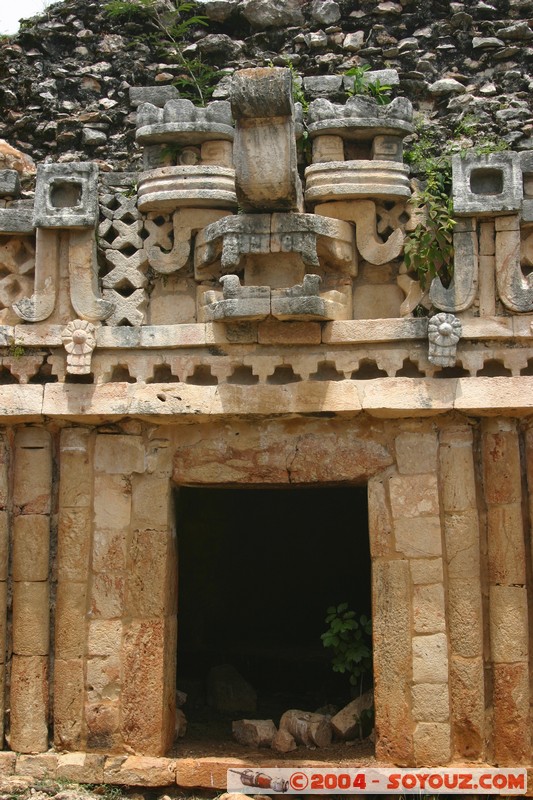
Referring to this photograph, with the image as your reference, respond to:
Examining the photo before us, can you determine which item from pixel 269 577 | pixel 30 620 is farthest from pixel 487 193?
pixel 269 577

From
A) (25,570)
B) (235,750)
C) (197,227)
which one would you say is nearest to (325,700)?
(235,750)

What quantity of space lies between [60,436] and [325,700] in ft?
11.1

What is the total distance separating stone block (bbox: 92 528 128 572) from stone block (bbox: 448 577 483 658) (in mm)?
2089

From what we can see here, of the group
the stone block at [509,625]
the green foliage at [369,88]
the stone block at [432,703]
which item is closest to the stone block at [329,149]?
the green foliage at [369,88]

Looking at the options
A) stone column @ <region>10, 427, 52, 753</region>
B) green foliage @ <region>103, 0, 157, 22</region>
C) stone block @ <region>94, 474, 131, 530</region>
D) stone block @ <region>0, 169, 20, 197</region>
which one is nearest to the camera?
stone column @ <region>10, 427, 52, 753</region>

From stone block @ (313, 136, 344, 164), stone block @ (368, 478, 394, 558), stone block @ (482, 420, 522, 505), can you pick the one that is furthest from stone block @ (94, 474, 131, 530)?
stone block @ (313, 136, 344, 164)

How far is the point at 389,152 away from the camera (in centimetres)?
672

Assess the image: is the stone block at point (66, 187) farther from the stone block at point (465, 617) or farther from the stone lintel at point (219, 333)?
the stone block at point (465, 617)

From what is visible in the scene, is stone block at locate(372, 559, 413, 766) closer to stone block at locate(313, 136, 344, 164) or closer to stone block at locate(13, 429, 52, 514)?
stone block at locate(13, 429, 52, 514)

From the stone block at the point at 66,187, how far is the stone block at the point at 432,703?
358 centimetres

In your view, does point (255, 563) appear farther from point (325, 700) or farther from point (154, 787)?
point (154, 787)

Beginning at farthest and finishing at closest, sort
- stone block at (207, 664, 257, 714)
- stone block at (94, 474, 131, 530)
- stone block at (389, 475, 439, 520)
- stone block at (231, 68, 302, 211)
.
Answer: stone block at (207, 664, 257, 714) → stone block at (94, 474, 131, 530) → stone block at (389, 475, 439, 520) → stone block at (231, 68, 302, 211)

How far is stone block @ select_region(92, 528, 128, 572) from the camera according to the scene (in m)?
6.74

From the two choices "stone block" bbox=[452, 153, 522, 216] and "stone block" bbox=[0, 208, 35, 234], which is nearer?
"stone block" bbox=[452, 153, 522, 216]
